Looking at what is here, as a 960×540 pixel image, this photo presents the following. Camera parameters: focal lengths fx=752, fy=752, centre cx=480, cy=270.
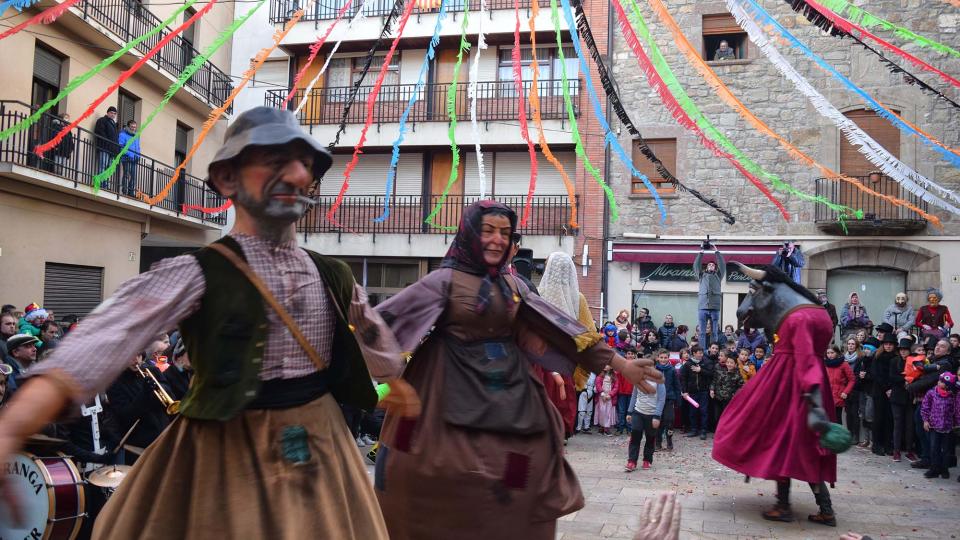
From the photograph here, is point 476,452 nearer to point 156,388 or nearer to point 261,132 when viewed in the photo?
point 261,132

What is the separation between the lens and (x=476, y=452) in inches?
148

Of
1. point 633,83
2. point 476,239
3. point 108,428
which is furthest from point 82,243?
point 476,239

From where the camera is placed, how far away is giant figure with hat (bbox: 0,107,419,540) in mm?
2084

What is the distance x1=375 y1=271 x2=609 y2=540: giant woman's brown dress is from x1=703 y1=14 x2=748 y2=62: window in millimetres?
16563

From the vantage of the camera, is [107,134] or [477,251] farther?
[107,134]

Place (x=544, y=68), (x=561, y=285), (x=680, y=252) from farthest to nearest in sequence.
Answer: (x=544, y=68) < (x=680, y=252) < (x=561, y=285)

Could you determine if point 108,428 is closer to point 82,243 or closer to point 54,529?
point 54,529

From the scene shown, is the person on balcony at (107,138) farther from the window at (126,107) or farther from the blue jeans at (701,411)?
the blue jeans at (701,411)

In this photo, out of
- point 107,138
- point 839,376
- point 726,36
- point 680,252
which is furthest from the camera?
point 726,36

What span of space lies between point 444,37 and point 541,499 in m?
18.9

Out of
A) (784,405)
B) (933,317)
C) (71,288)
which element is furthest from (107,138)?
(933,317)

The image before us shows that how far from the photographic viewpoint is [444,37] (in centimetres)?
2100

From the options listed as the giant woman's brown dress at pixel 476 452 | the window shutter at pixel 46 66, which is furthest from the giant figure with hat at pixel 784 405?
the window shutter at pixel 46 66

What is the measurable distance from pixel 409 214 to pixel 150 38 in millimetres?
8035
